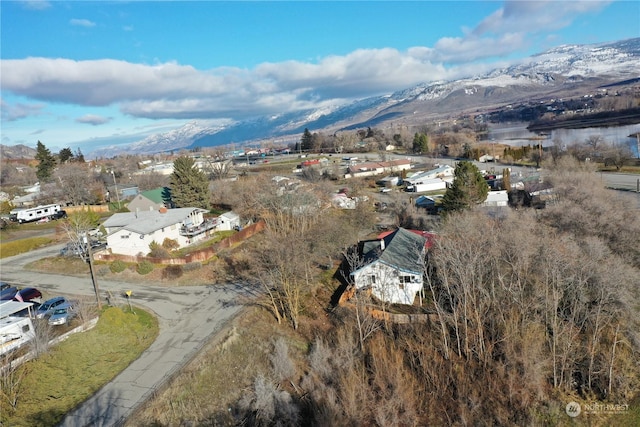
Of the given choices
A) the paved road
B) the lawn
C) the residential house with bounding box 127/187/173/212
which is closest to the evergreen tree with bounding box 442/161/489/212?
the paved road

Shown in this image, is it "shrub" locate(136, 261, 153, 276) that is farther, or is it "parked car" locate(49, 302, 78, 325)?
"shrub" locate(136, 261, 153, 276)

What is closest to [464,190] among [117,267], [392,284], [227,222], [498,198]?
[498,198]

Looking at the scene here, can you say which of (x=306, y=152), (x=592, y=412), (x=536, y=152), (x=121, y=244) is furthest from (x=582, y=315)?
(x=306, y=152)

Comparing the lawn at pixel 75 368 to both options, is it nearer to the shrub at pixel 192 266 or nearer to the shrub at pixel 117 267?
the shrub at pixel 192 266

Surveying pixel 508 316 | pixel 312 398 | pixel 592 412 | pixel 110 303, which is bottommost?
pixel 592 412

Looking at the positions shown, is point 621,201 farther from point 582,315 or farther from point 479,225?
point 582,315

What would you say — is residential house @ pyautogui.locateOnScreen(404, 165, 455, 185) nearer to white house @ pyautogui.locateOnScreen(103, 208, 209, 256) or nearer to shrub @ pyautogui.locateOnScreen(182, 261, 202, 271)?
white house @ pyautogui.locateOnScreen(103, 208, 209, 256)

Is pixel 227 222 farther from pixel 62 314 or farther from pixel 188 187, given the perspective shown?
pixel 62 314
